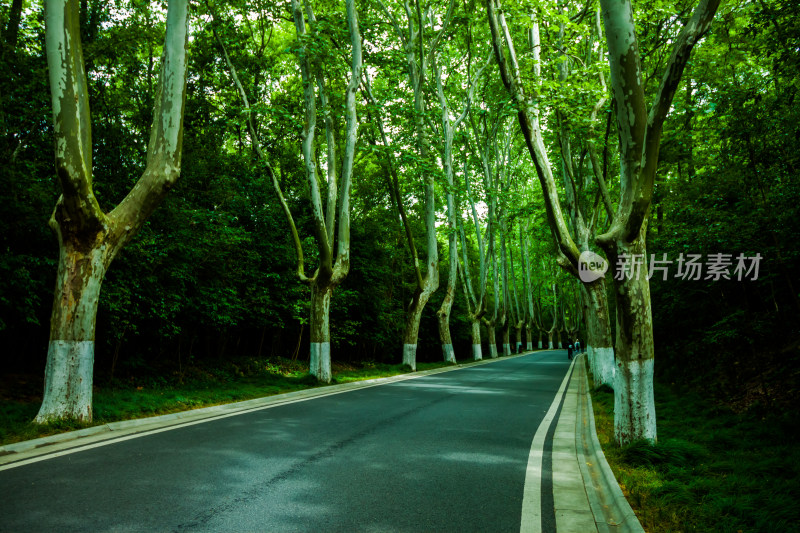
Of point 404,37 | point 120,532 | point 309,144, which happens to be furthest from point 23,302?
point 404,37

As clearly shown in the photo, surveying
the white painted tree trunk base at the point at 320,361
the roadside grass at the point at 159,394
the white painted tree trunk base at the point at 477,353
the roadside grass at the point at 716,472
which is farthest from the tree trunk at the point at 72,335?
the white painted tree trunk base at the point at 477,353

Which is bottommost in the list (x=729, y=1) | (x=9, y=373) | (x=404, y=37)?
(x=9, y=373)

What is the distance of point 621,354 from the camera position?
6.41m

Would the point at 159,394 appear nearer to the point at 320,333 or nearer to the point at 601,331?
the point at 320,333

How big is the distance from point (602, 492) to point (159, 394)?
30.4 feet

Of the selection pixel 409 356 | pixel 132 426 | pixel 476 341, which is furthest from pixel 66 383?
pixel 476 341

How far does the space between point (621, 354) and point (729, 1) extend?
46.3ft

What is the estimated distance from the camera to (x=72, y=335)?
7.40m

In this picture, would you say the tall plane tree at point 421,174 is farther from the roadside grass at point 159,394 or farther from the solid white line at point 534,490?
the solid white line at point 534,490

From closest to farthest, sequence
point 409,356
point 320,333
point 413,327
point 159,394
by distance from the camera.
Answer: point 159,394, point 320,333, point 409,356, point 413,327

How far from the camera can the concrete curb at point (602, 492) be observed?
4027mm

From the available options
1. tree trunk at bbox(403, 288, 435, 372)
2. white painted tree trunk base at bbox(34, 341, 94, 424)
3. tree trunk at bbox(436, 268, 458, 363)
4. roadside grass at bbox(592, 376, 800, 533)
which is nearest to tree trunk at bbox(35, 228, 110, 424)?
white painted tree trunk base at bbox(34, 341, 94, 424)

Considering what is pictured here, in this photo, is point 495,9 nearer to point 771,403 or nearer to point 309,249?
point 771,403

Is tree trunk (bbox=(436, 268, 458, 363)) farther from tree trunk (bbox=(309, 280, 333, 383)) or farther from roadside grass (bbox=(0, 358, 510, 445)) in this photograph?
tree trunk (bbox=(309, 280, 333, 383))
